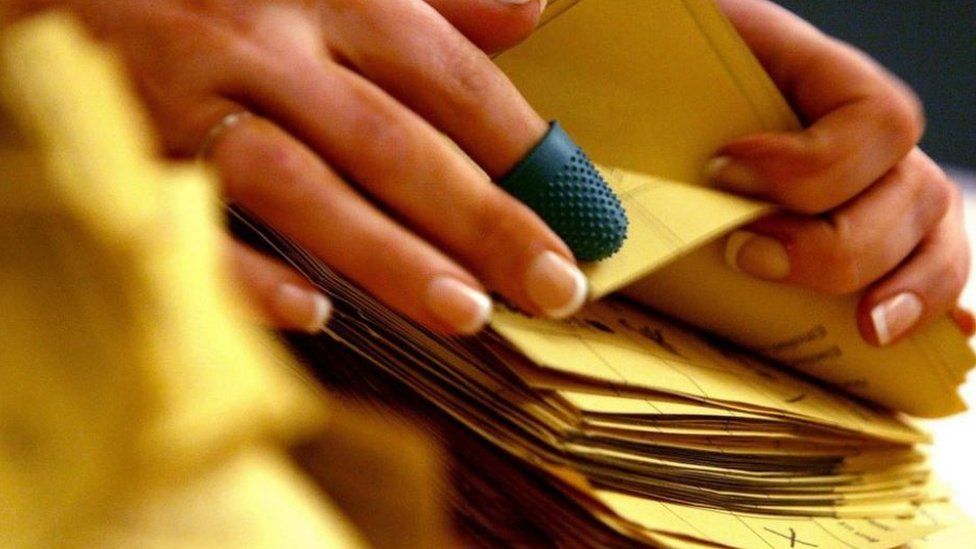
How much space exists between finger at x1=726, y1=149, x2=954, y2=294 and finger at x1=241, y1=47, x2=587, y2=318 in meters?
0.19

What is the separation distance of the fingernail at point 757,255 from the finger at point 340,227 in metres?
0.22

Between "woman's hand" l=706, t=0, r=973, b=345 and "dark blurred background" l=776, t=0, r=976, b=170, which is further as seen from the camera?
"dark blurred background" l=776, t=0, r=976, b=170

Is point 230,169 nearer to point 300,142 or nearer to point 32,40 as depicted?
point 300,142

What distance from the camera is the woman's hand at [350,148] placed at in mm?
404

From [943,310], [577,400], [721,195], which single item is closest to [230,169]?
[577,400]

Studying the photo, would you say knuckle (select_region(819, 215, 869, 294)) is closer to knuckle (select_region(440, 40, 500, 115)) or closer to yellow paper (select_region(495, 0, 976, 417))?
yellow paper (select_region(495, 0, 976, 417))

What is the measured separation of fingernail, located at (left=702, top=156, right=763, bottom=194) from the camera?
55cm

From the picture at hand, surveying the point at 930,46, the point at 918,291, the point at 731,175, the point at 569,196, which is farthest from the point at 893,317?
the point at 930,46

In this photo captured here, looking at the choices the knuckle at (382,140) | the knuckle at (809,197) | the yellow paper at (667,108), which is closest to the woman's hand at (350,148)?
the knuckle at (382,140)

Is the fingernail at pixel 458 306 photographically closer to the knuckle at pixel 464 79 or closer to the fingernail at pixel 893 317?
the knuckle at pixel 464 79

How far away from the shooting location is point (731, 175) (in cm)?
55

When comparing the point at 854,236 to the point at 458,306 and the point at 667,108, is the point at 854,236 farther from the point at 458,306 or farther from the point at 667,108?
the point at 458,306

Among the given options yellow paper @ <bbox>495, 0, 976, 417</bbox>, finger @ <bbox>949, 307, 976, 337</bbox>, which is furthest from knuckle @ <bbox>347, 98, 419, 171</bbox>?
finger @ <bbox>949, 307, 976, 337</bbox>

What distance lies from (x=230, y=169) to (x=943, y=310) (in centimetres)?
50
